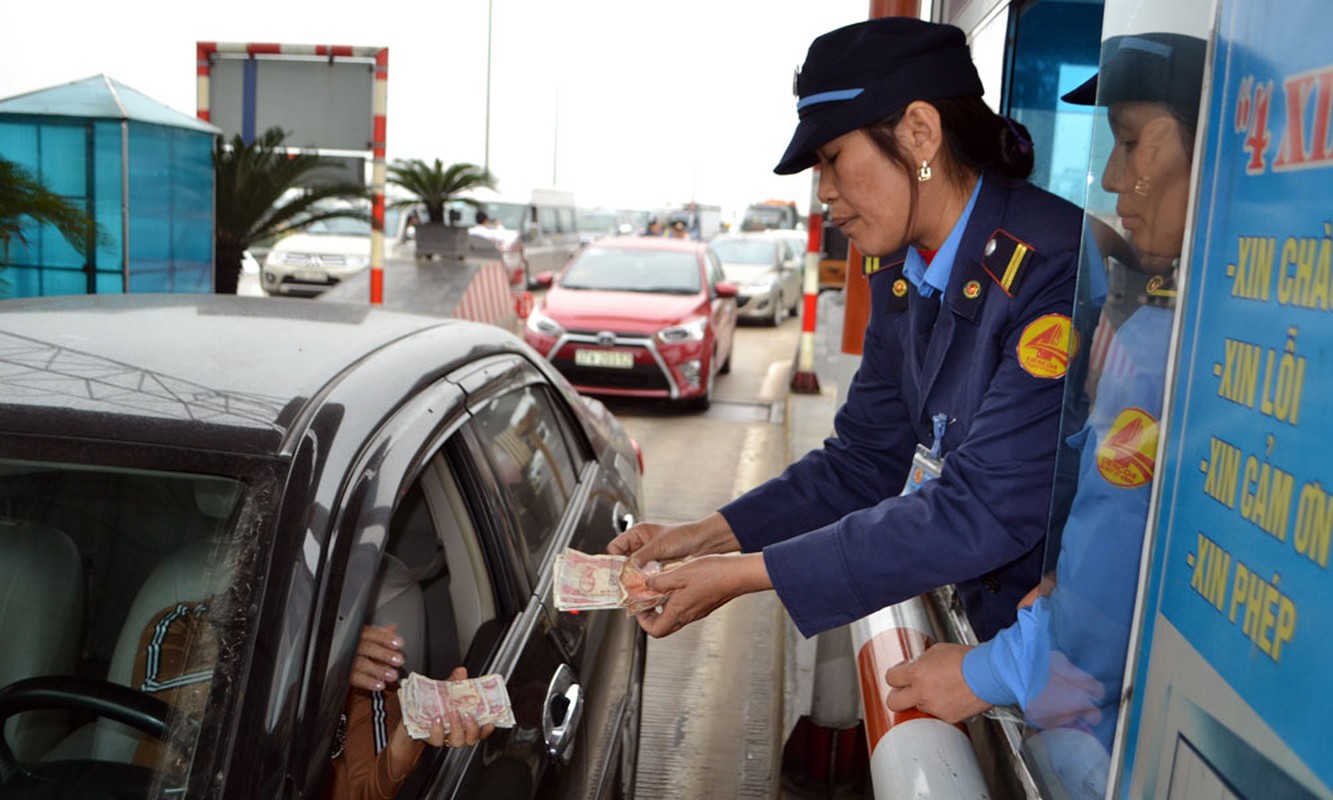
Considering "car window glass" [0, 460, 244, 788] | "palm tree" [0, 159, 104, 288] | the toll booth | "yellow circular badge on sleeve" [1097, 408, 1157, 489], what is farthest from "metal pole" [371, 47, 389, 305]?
"yellow circular badge on sleeve" [1097, 408, 1157, 489]

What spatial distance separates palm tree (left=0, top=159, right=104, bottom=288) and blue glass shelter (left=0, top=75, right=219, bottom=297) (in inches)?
5.3

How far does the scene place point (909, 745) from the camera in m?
1.93

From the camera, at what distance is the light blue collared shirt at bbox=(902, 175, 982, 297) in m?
2.28

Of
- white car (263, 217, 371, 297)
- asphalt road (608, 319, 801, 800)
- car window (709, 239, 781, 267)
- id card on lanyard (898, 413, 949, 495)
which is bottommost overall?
asphalt road (608, 319, 801, 800)

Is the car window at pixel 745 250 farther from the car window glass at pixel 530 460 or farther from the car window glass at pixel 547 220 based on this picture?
the car window glass at pixel 530 460

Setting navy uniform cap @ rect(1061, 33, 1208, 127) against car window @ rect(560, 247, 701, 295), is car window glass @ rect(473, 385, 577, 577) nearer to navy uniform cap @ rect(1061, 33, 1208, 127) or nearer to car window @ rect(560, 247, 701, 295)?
navy uniform cap @ rect(1061, 33, 1208, 127)

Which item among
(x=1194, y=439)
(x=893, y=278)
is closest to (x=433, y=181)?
(x=893, y=278)

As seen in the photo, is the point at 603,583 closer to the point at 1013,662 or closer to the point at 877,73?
the point at 1013,662

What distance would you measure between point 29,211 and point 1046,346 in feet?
23.8

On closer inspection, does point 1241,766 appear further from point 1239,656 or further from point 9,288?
point 9,288

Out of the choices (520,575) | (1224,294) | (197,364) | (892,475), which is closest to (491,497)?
(520,575)

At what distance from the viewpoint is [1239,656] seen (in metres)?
1.06

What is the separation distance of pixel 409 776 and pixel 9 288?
7416 mm

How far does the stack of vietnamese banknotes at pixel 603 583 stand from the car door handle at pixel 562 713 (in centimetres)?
15
